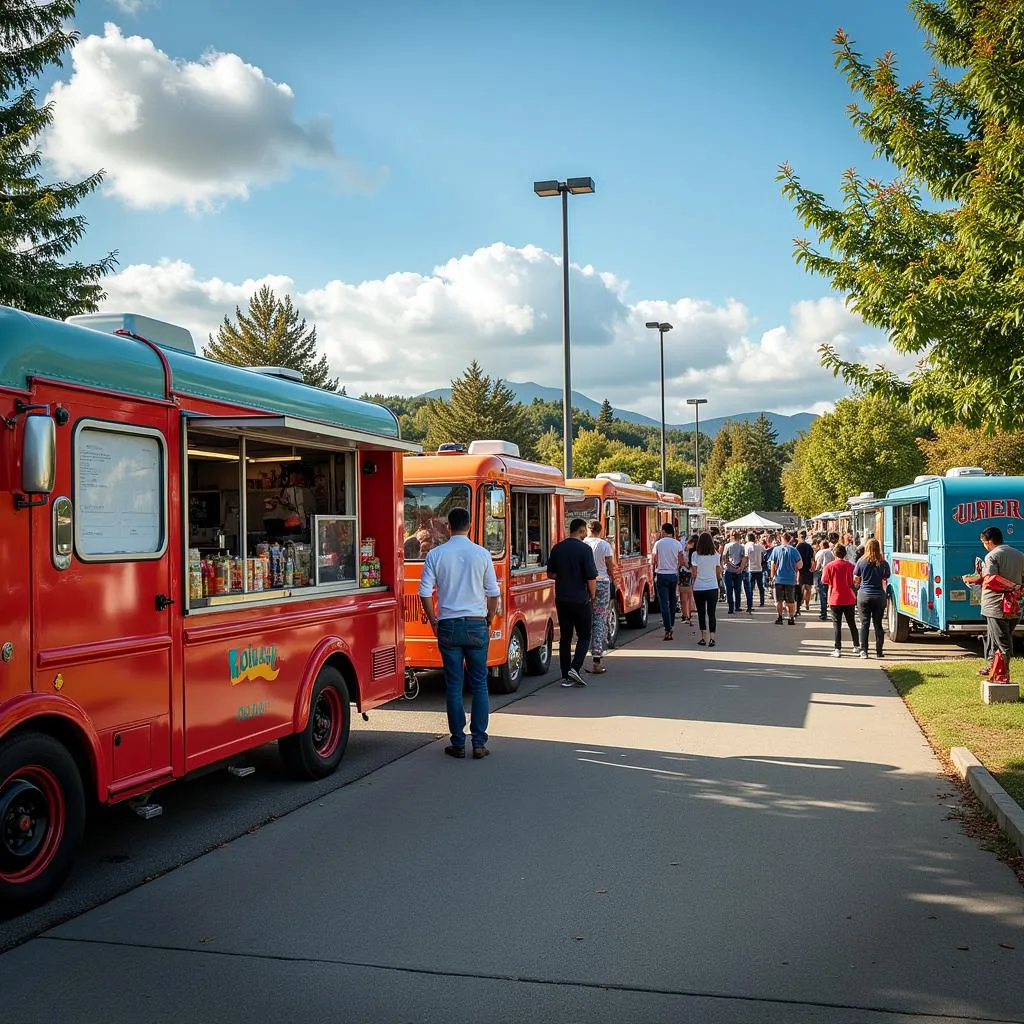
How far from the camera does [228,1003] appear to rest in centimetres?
397

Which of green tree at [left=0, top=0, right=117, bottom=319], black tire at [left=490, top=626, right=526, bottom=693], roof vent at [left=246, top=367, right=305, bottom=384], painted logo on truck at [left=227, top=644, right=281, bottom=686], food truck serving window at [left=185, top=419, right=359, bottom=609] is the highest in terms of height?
green tree at [left=0, top=0, right=117, bottom=319]

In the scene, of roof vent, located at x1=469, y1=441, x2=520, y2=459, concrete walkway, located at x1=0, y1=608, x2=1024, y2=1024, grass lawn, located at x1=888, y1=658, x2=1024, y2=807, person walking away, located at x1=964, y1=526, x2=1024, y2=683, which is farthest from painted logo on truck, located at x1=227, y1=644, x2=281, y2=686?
person walking away, located at x1=964, y1=526, x2=1024, y2=683

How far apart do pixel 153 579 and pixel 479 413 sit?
6409cm

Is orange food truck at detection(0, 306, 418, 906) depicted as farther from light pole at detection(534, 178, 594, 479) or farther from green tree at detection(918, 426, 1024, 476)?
green tree at detection(918, 426, 1024, 476)

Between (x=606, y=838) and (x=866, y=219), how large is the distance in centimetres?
661

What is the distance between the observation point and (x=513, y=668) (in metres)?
11.9

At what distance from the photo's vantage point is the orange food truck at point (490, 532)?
36.4 ft

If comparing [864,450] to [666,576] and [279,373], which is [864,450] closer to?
[666,576]

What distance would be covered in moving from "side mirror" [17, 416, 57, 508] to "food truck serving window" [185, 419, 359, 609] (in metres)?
1.52

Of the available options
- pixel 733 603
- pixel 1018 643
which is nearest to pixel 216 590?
pixel 1018 643

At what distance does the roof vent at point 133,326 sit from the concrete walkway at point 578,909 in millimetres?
3205

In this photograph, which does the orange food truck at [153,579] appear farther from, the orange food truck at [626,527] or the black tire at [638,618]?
the black tire at [638,618]

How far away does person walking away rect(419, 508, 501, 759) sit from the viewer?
8.40 metres

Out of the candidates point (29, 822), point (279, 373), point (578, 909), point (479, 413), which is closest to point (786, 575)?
point (279, 373)
